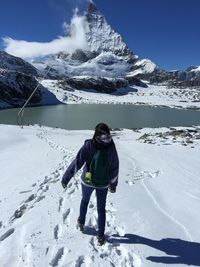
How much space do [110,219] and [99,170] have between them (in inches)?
94.3

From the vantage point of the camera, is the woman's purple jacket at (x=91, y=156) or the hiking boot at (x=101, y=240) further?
the hiking boot at (x=101, y=240)

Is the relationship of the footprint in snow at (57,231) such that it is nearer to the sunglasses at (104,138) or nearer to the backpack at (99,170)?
the backpack at (99,170)

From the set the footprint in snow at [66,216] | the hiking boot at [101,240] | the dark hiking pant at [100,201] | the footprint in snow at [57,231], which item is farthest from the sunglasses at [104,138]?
the footprint in snow at [66,216]

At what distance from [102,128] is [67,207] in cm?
382

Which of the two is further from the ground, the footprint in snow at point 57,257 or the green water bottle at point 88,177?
the green water bottle at point 88,177

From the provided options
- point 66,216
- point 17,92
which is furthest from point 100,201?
point 17,92

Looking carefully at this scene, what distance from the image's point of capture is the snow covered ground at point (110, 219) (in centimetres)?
699

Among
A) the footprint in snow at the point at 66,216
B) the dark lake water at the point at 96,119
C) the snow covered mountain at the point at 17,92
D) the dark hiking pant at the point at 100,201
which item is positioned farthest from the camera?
the snow covered mountain at the point at 17,92

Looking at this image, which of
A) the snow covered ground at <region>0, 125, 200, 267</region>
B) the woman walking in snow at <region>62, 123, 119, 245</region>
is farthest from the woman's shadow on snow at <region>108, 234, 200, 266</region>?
the woman walking in snow at <region>62, 123, 119, 245</region>

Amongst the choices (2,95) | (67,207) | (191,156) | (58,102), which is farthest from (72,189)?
(58,102)

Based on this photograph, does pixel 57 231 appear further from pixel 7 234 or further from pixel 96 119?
pixel 96 119

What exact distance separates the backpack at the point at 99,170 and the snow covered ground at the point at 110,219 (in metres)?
1.48

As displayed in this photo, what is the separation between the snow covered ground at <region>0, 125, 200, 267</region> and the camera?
275 inches

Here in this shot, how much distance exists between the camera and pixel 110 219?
8.92 meters
